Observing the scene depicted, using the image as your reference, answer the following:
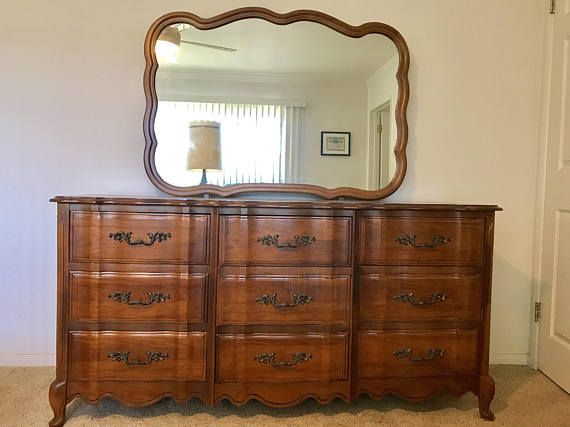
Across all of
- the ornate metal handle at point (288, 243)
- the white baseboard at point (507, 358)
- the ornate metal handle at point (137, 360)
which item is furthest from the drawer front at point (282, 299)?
the white baseboard at point (507, 358)

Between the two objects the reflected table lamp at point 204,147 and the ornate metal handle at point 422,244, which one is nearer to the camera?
the ornate metal handle at point 422,244

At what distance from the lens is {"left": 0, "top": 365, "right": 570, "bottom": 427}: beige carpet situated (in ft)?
5.82

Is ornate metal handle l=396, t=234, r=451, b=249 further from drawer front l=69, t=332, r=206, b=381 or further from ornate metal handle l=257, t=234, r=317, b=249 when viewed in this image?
drawer front l=69, t=332, r=206, b=381

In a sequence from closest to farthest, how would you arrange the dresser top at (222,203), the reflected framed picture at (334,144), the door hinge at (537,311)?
the dresser top at (222,203) → the reflected framed picture at (334,144) → the door hinge at (537,311)

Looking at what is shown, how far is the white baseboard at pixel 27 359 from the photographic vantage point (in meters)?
2.26

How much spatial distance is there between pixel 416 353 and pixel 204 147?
1346mm

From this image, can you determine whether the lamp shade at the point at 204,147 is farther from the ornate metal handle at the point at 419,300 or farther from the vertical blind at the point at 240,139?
the ornate metal handle at the point at 419,300

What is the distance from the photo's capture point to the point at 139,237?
5.43ft

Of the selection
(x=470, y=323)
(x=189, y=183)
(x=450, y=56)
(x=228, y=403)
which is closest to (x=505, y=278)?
(x=470, y=323)

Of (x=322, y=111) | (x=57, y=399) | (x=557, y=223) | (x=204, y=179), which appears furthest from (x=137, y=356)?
(x=557, y=223)

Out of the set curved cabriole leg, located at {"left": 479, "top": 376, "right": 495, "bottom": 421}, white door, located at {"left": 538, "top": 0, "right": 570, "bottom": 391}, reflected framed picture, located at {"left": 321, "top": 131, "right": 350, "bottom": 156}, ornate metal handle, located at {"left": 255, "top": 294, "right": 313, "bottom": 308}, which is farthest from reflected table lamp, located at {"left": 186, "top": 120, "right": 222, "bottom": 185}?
white door, located at {"left": 538, "top": 0, "right": 570, "bottom": 391}

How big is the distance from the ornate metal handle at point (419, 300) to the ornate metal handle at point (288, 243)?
16.3 inches

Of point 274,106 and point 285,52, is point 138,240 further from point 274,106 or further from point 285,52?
point 285,52

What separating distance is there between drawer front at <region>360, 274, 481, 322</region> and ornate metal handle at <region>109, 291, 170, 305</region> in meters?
0.76
